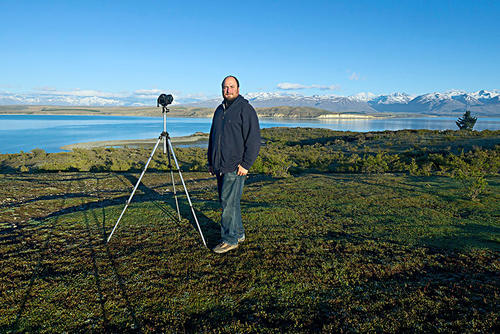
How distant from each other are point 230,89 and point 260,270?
2.75m

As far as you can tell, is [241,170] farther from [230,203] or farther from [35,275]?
[35,275]

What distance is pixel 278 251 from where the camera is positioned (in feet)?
14.3

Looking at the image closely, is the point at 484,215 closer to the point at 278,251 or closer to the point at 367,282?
the point at 367,282

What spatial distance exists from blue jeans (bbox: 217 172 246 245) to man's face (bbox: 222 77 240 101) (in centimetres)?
122

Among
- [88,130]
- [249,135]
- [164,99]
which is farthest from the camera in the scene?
[88,130]

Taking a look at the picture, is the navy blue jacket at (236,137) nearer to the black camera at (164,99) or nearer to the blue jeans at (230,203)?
the blue jeans at (230,203)

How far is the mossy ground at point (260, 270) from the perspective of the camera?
9.31ft

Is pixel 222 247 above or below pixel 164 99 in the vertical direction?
below

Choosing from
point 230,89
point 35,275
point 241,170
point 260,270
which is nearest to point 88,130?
point 35,275

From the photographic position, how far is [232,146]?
4.14 m

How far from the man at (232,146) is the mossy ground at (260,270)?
2.22 ft

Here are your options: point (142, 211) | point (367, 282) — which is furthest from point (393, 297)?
point (142, 211)

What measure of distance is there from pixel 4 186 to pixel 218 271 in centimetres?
940

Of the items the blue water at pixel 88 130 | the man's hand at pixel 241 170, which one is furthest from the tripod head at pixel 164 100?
the blue water at pixel 88 130
